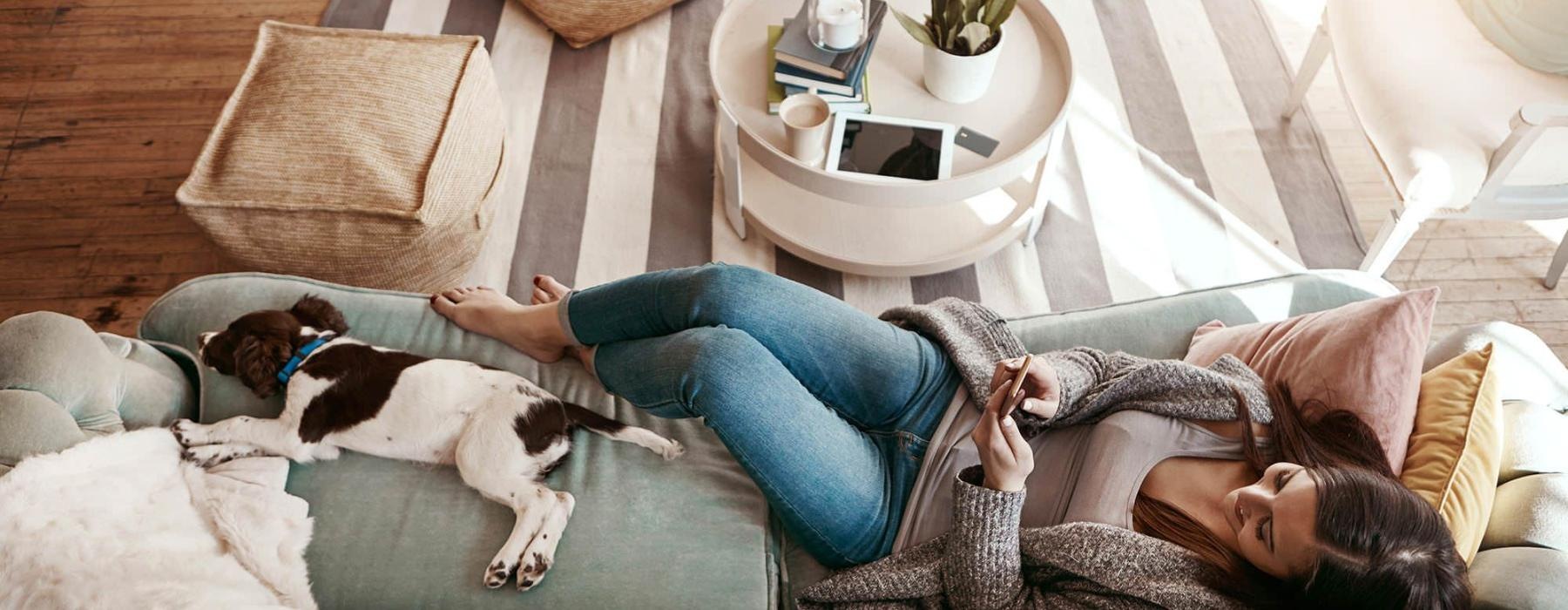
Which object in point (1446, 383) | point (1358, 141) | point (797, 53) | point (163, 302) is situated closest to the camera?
point (1446, 383)

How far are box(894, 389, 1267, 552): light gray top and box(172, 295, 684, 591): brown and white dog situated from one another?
1.35 feet

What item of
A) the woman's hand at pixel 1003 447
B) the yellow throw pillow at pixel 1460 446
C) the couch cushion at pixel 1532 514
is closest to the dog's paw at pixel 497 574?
the woman's hand at pixel 1003 447

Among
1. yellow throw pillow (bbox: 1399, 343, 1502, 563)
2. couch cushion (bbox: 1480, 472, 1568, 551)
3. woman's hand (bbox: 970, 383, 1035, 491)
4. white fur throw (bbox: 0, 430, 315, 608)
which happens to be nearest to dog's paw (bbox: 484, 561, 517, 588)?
white fur throw (bbox: 0, 430, 315, 608)

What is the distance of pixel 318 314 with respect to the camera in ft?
5.42

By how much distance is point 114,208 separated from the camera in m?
2.35

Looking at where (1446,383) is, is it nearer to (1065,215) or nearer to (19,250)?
(1065,215)

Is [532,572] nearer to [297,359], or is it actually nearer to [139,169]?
[297,359]

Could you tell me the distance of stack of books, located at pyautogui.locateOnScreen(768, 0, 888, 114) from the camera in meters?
2.06

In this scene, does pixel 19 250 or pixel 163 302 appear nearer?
pixel 163 302

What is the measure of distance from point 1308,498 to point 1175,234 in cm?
135

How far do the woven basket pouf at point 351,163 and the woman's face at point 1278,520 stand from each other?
60.2 inches

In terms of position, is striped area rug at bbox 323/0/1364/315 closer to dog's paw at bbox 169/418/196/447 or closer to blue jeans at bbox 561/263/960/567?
blue jeans at bbox 561/263/960/567

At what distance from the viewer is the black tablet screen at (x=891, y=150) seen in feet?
6.51

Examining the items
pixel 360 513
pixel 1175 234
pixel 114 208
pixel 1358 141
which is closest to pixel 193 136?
pixel 114 208
